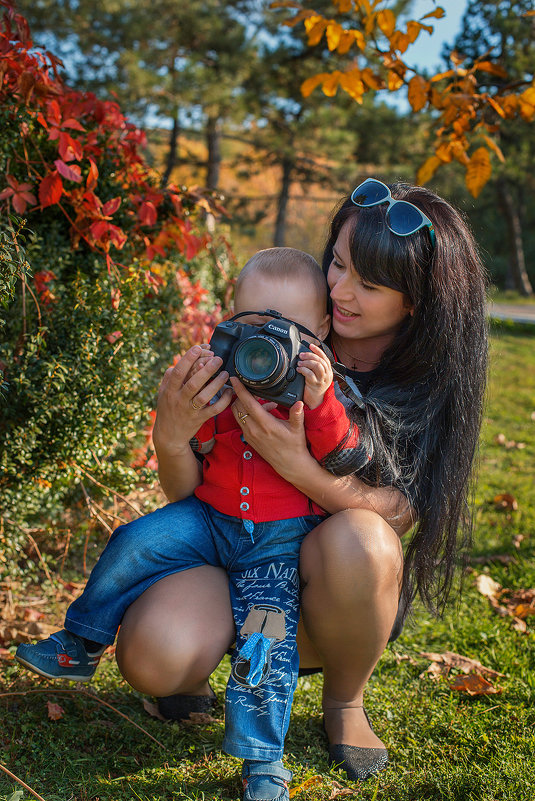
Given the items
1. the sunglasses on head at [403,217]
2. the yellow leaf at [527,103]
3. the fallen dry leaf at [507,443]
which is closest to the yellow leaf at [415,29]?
the yellow leaf at [527,103]

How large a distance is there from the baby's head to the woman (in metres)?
0.06

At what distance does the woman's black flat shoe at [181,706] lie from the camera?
192cm

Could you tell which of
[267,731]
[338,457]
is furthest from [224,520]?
[267,731]

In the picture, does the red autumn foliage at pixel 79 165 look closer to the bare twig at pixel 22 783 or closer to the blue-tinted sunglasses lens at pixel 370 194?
the blue-tinted sunglasses lens at pixel 370 194

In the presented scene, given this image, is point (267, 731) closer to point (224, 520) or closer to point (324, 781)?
point (324, 781)

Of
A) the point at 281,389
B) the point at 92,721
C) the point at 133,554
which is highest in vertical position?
the point at 281,389

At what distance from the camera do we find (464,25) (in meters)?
A: 13.7

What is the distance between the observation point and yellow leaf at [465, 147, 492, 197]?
8.70ft

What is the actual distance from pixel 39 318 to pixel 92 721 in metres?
1.11

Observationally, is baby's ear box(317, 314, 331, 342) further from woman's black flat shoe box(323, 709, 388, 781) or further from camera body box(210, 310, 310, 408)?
woman's black flat shoe box(323, 709, 388, 781)

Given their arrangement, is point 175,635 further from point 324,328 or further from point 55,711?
point 324,328

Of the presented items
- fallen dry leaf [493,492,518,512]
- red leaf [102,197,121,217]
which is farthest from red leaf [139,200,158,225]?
fallen dry leaf [493,492,518,512]

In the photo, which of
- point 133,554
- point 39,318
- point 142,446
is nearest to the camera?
point 133,554

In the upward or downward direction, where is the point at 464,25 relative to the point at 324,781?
upward
